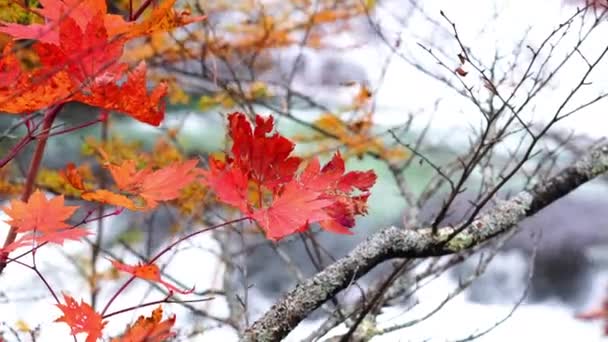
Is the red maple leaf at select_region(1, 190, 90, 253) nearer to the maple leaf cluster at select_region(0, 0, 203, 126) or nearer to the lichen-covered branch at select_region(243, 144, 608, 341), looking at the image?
the maple leaf cluster at select_region(0, 0, 203, 126)

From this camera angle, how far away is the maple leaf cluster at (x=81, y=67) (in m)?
0.61

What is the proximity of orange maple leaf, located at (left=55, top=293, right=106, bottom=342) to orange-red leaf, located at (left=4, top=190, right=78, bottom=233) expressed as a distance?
0.21 feet

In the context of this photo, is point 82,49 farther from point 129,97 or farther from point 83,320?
point 83,320

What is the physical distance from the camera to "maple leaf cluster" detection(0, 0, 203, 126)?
614 mm

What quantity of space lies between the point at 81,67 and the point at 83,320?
222 millimetres

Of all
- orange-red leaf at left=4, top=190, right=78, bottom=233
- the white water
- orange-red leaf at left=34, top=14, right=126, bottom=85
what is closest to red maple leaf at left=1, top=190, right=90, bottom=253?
orange-red leaf at left=4, top=190, right=78, bottom=233

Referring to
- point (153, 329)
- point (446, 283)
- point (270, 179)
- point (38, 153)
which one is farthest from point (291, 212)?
point (446, 283)

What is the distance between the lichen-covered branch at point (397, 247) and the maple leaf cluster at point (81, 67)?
24 centimetres

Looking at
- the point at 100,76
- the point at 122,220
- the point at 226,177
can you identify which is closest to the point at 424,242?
the point at 226,177

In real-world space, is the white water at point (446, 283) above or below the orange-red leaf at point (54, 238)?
above

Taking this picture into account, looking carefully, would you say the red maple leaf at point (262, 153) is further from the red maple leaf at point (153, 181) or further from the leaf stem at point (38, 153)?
the leaf stem at point (38, 153)

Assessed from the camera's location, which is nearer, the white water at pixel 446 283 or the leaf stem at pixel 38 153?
the leaf stem at pixel 38 153

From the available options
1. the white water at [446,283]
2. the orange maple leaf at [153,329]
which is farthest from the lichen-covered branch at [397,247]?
the white water at [446,283]

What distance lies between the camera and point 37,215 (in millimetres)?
647
